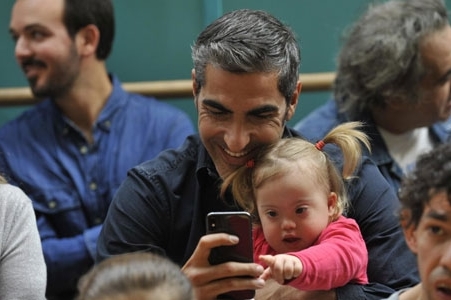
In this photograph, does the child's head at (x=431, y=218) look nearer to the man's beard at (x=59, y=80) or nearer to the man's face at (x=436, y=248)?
the man's face at (x=436, y=248)

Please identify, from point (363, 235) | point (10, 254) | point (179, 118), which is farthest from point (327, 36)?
point (10, 254)

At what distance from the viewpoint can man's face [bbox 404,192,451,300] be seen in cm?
152

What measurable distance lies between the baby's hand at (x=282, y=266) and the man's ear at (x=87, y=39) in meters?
1.56

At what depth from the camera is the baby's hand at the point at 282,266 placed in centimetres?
175

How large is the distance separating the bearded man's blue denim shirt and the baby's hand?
105cm

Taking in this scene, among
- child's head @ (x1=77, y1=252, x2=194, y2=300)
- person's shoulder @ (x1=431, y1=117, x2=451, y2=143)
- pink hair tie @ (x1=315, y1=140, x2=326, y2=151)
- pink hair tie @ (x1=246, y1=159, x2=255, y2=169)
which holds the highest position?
child's head @ (x1=77, y1=252, x2=194, y2=300)

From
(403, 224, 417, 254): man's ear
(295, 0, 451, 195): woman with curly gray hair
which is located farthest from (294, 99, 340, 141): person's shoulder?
(403, 224, 417, 254): man's ear

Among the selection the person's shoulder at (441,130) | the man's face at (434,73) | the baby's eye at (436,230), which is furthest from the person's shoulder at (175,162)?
the person's shoulder at (441,130)

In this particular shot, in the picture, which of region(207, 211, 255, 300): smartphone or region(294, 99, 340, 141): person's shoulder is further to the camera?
region(294, 99, 340, 141): person's shoulder

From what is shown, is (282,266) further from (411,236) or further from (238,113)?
(238,113)

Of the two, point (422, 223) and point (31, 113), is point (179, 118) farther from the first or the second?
point (422, 223)

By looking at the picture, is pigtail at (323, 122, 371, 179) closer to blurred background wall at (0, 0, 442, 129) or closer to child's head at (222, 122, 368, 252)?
child's head at (222, 122, 368, 252)

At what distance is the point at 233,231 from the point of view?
1778 millimetres

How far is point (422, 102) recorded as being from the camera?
289 centimetres
